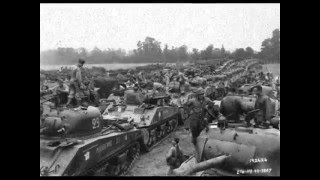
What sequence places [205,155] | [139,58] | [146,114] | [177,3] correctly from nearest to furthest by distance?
[205,155] < [177,3] < [139,58] < [146,114]

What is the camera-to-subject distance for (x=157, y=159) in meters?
11.4

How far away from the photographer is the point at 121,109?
1287 cm

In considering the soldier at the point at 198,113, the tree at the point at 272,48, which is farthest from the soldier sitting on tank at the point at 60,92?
the tree at the point at 272,48

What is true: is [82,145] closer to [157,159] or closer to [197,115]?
[157,159]

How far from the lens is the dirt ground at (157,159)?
10.5 m

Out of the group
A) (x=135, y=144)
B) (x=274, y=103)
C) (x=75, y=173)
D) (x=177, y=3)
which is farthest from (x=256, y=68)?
(x=75, y=173)

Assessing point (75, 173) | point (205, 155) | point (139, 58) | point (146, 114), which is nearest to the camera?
point (75, 173)

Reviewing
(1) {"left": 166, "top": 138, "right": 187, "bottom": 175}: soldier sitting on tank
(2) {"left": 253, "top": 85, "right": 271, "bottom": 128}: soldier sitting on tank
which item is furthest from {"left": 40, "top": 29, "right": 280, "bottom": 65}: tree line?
(1) {"left": 166, "top": 138, "right": 187, "bottom": 175}: soldier sitting on tank

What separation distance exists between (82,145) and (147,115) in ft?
13.9

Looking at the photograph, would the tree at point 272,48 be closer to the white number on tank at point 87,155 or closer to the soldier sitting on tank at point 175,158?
the soldier sitting on tank at point 175,158

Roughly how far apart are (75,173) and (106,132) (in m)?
1.98

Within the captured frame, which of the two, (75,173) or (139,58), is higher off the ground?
(139,58)

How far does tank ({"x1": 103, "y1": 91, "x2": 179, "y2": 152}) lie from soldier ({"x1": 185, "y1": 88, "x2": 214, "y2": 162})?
71.7 inches

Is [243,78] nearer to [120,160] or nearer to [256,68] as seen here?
[256,68]
